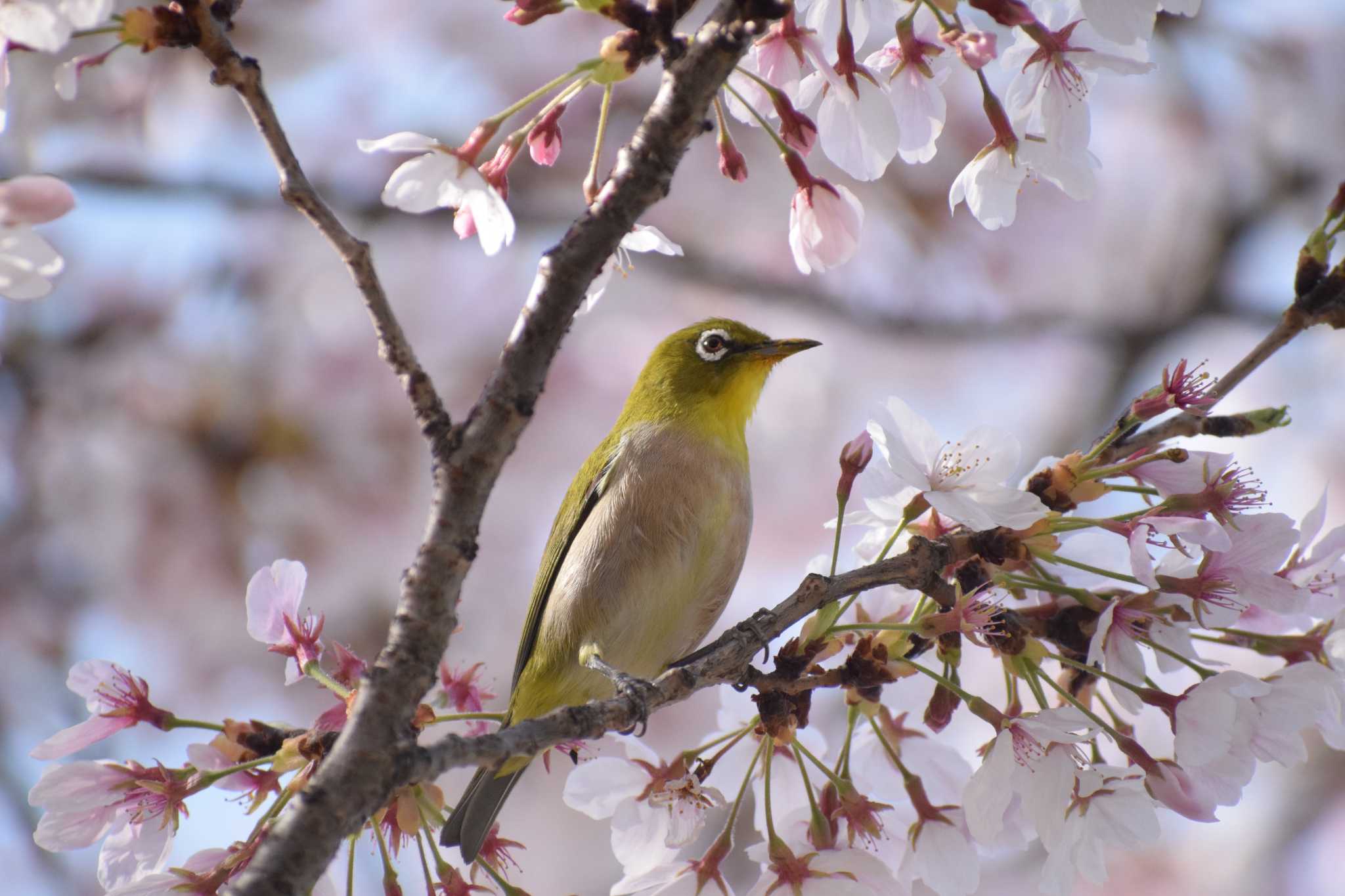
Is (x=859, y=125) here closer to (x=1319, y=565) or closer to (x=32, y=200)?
(x=1319, y=565)

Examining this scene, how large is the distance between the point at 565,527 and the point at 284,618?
153cm

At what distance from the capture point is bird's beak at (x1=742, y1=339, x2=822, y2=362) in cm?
397

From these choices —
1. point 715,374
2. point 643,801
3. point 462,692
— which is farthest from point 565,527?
point 643,801

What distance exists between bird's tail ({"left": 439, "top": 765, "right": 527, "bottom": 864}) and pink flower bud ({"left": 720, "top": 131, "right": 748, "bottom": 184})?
59.7 inches

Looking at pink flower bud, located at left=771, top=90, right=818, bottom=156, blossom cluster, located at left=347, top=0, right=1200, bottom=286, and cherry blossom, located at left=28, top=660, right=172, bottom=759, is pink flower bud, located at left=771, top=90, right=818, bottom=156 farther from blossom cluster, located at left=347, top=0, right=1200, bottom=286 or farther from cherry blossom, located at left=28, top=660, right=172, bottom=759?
cherry blossom, located at left=28, top=660, right=172, bottom=759

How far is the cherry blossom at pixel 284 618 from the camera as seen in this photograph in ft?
7.63

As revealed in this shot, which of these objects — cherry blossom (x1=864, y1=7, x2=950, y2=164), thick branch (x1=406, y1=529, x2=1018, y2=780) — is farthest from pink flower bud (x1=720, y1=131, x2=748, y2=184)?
thick branch (x1=406, y1=529, x2=1018, y2=780)

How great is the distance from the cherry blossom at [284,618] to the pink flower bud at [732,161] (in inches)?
47.0

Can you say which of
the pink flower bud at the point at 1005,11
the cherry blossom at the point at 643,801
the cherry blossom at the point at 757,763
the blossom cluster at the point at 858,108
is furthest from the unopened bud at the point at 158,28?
the cherry blossom at the point at 757,763

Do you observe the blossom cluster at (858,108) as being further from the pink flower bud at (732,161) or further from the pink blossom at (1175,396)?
the pink blossom at (1175,396)

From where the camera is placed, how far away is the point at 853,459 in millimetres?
2492

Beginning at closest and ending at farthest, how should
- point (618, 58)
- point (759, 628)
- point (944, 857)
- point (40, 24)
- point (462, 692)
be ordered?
1. point (40, 24)
2. point (618, 58)
3. point (759, 628)
4. point (944, 857)
5. point (462, 692)

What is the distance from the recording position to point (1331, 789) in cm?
790

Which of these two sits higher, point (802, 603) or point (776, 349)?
point (776, 349)
